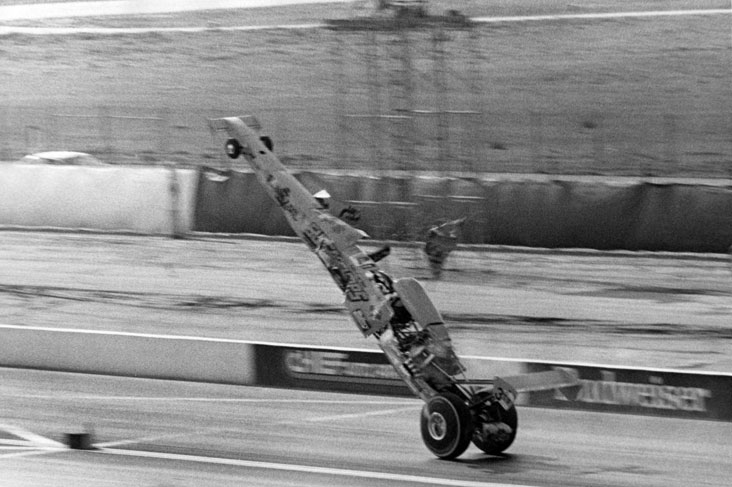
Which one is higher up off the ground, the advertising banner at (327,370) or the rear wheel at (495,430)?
the advertising banner at (327,370)

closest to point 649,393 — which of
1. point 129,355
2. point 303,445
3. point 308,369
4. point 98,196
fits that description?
point 303,445

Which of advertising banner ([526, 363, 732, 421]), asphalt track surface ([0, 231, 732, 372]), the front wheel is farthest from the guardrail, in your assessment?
asphalt track surface ([0, 231, 732, 372])

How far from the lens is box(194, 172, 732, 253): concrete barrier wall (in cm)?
1123

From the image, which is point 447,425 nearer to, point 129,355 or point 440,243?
point 129,355

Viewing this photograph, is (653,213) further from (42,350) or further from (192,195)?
(42,350)

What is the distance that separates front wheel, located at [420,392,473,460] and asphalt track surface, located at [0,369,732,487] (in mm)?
87

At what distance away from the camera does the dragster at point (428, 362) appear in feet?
19.1

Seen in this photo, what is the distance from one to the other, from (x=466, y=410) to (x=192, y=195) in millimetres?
6261

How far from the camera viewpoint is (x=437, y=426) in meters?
5.86

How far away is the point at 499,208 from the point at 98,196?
3599mm

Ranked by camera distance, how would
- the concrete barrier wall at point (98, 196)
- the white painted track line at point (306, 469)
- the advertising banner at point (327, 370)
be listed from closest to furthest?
the white painted track line at point (306, 469) < the advertising banner at point (327, 370) < the concrete barrier wall at point (98, 196)

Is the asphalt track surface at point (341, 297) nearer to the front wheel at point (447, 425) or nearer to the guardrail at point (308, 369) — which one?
the guardrail at point (308, 369)

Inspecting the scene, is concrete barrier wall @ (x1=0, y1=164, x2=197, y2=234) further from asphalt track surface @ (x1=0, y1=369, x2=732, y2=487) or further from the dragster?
the dragster

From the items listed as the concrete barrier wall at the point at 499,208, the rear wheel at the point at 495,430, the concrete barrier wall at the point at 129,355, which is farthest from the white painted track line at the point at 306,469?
Result: the concrete barrier wall at the point at 499,208
